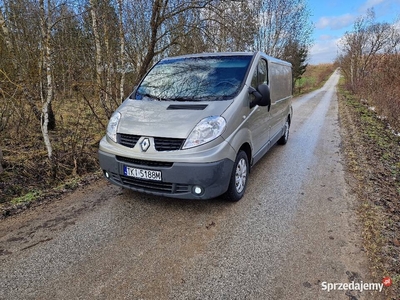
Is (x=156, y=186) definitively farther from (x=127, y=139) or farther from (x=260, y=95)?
(x=260, y=95)

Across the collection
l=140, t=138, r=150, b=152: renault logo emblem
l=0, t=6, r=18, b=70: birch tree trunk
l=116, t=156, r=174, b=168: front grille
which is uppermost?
l=0, t=6, r=18, b=70: birch tree trunk

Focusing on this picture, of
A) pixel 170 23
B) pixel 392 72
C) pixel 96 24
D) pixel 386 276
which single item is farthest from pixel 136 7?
pixel 392 72

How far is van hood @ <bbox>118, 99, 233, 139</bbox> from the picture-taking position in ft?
8.86

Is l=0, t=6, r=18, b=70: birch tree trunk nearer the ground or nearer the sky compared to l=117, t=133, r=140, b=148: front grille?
nearer the sky

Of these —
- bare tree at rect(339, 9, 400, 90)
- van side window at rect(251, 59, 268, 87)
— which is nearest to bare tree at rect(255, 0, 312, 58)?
bare tree at rect(339, 9, 400, 90)

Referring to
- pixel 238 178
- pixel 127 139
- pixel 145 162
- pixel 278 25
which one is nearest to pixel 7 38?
pixel 127 139

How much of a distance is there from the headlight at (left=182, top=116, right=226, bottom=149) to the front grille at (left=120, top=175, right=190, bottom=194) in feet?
1.45

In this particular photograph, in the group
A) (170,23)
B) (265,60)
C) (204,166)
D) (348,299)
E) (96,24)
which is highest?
(170,23)

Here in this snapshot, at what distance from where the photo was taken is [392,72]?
10211 mm

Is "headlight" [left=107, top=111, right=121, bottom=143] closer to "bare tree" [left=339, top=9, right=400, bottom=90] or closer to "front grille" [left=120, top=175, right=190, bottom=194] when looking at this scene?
"front grille" [left=120, top=175, right=190, bottom=194]

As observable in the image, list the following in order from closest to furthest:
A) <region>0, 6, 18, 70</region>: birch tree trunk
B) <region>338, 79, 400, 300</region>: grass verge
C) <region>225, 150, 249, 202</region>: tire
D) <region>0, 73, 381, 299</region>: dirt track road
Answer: <region>0, 73, 381, 299</region>: dirt track road
<region>338, 79, 400, 300</region>: grass verge
<region>225, 150, 249, 202</region>: tire
<region>0, 6, 18, 70</region>: birch tree trunk

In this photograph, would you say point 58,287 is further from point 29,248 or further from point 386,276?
point 386,276

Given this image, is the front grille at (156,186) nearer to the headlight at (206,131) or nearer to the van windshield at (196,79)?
the headlight at (206,131)

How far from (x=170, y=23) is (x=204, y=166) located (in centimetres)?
792
